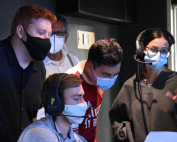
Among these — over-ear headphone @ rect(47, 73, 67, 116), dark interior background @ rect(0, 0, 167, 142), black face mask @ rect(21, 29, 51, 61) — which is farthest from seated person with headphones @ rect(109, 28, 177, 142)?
dark interior background @ rect(0, 0, 167, 142)

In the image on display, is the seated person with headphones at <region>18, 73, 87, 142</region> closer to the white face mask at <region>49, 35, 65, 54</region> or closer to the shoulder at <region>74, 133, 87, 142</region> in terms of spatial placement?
the shoulder at <region>74, 133, 87, 142</region>

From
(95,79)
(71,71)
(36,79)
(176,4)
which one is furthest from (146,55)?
(176,4)

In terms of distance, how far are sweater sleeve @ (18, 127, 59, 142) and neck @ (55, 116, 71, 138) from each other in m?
0.15

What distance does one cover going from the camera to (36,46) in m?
1.83

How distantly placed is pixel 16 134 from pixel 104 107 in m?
2.06

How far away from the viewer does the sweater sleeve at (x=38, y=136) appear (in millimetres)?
1418

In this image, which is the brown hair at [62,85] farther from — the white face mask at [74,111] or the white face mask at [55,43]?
the white face mask at [55,43]

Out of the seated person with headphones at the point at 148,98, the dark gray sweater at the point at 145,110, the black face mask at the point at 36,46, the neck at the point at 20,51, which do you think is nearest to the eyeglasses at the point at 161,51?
the seated person with headphones at the point at 148,98

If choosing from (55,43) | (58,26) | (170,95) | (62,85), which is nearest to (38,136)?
(62,85)

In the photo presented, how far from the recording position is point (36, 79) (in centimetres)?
197

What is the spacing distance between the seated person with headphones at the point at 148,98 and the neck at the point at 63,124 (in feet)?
1.34

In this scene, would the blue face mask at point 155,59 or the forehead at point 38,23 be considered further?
the blue face mask at point 155,59

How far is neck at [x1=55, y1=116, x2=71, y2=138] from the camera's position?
1.63 m

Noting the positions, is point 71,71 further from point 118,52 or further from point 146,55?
point 146,55
